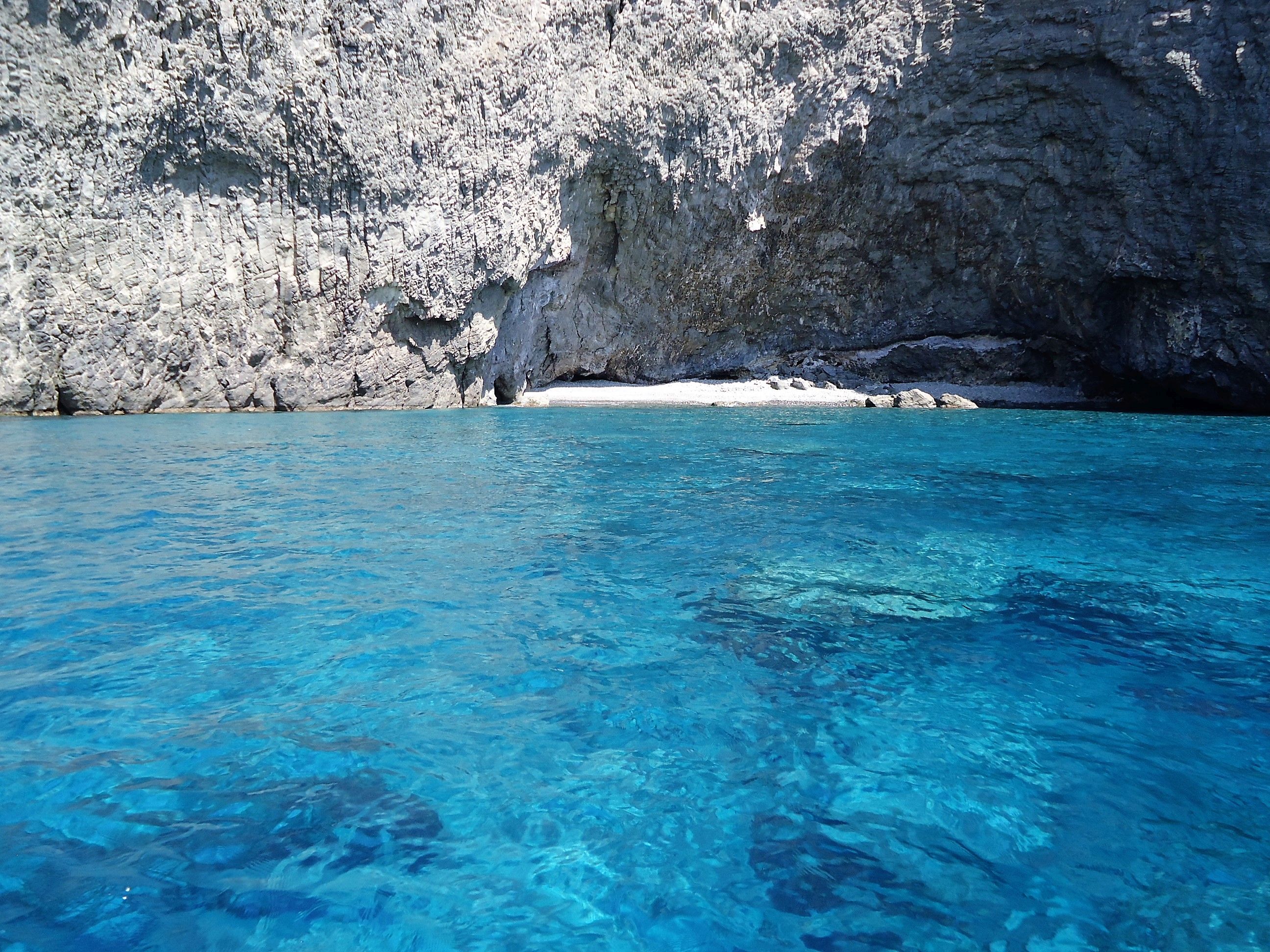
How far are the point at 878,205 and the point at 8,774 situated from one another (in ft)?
72.3

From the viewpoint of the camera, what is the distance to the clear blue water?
190 centimetres

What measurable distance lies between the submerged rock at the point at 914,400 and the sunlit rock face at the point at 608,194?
119 inches

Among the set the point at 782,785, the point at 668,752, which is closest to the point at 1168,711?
the point at 782,785

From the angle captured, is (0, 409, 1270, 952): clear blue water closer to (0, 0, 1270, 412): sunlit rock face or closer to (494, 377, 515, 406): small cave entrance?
(0, 0, 1270, 412): sunlit rock face

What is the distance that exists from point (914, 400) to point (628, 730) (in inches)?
759

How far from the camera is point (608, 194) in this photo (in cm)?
2094

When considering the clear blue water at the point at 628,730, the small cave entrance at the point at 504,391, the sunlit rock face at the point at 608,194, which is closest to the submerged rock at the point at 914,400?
the sunlit rock face at the point at 608,194

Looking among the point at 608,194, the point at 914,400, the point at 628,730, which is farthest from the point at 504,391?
the point at 628,730

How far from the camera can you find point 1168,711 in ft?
9.54

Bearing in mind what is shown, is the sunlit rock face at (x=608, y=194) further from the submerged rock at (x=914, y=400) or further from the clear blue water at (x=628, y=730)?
the clear blue water at (x=628, y=730)

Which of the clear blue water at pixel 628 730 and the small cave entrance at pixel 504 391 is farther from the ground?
the small cave entrance at pixel 504 391

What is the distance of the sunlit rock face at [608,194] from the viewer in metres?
14.7

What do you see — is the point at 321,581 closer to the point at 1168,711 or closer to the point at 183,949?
the point at 183,949

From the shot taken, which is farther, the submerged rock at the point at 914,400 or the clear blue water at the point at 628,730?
the submerged rock at the point at 914,400
